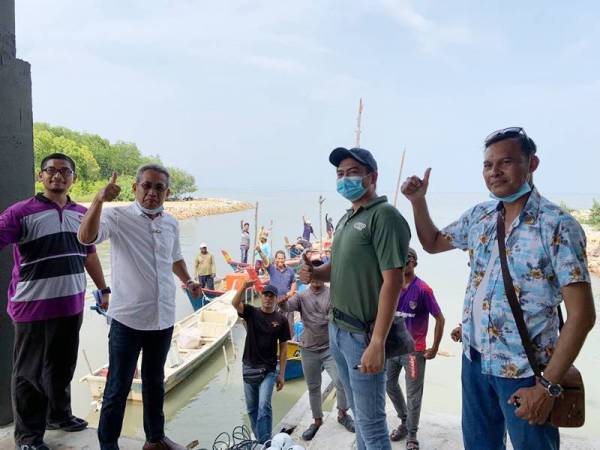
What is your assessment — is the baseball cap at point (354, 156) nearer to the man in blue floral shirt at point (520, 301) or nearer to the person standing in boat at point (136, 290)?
the man in blue floral shirt at point (520, 301)

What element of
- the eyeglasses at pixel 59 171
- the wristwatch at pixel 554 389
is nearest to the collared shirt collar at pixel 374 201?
the wristwatch at pixel 554 389

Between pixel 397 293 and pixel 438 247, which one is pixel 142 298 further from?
pixel 438 247

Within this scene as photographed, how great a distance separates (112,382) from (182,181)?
75.9m

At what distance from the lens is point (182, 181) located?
7562cm

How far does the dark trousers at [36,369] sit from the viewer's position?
8.75ft

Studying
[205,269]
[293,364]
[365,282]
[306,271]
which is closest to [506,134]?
[365,282]

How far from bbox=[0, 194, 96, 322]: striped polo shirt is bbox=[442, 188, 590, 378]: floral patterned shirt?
7.62ft

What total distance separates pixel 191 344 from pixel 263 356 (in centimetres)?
A: 602

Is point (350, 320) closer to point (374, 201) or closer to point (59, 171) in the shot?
point (374, 201)

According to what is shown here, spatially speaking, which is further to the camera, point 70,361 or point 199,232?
point 199,232

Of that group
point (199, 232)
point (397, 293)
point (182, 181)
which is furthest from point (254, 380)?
point (182, 181)

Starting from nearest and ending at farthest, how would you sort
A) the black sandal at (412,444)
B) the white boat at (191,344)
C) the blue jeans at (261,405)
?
the black sandal at (412,444) → the blue jeans at (261,405) → the white boat at (191,344)

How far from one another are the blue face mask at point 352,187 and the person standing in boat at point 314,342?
201cm

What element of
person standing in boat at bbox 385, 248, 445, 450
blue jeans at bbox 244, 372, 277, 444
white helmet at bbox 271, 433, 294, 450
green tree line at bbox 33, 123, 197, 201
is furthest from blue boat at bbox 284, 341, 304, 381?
green tree line at bbox 33, 123, 197, 201
